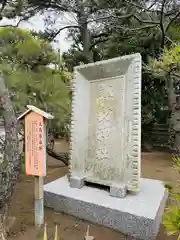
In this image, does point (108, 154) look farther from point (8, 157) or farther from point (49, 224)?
point (8, 157)

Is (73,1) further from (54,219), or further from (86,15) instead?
(54,219)

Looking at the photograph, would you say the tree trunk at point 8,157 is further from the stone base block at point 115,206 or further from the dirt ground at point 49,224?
the stone base block at point 115,206

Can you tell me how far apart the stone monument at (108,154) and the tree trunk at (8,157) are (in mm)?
705

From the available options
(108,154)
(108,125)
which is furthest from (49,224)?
(108,125)

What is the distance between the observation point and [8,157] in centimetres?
207

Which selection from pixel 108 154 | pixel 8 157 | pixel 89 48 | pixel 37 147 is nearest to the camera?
pixel 8 157

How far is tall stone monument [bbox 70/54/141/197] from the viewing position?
2568 millimetres

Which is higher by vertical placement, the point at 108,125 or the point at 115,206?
the point at 108,125

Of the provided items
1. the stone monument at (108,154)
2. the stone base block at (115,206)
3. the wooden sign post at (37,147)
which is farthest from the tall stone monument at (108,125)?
the wooden sign post at (37,147)

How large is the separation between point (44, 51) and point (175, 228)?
3.73 m

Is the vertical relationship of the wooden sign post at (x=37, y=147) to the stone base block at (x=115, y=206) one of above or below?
above

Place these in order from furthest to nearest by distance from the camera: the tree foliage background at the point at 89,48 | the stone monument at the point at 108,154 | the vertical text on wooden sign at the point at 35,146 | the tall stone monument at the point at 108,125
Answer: the tree foliage background at the point at 89,48 < the tall stone monument at the point at 108,125 < the stone monument at the point at 108,154 < the vertical text on wooden sign at the point at 35,146

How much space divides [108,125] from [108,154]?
332mm

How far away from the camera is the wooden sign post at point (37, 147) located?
2.16m
